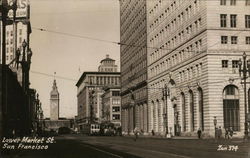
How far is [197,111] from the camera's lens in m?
68.9

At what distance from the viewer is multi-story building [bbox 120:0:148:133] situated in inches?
4186

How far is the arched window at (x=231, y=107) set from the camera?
64.3 metres

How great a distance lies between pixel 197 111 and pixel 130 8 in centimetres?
5994

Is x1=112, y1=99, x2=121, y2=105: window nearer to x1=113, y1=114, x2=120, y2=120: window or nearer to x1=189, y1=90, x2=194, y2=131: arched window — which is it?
x1=113, y1=114, x2=120, y2=120: window

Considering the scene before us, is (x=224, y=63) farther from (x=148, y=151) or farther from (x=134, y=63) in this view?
(x=134, y=63)

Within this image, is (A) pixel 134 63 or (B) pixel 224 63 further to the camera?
(A) pixel 134 63

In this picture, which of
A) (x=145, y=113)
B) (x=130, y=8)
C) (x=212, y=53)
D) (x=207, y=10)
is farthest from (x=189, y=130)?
(x=130, y=8)

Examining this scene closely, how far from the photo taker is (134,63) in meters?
119

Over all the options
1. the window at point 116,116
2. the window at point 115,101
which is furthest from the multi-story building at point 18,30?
the window at point 116,116

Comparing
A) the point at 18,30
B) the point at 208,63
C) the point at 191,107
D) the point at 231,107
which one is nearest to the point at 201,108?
the point at 191,107

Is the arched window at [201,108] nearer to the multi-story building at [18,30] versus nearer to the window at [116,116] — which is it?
the multi-story building at [18,30]

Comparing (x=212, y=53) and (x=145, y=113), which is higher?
(x=212, y=53)

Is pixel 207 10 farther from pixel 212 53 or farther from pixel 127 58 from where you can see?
pixel 127 58

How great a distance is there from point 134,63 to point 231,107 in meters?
56.6
